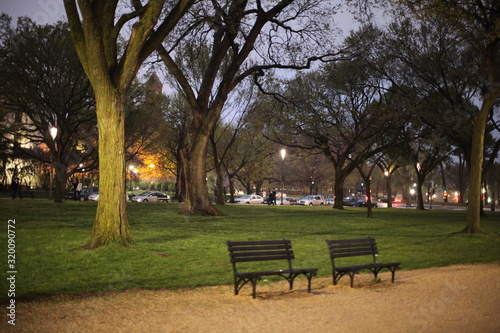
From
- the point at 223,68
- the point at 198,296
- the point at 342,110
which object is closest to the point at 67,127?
the point at 223,68

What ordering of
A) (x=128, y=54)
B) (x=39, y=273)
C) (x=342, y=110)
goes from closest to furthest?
1. (x=39, y=273)
2. (x=128, y=54)
3. (x=342, y=110)

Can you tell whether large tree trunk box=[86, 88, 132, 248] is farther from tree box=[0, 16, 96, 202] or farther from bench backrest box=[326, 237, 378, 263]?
tree box=[0, 16, 96, 202]

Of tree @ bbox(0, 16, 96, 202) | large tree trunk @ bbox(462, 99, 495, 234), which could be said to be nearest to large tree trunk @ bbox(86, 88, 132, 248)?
large tree trunk @ bbox(462, 99, 495, 234)

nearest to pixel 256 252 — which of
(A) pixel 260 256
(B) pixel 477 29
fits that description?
(A) pixel 260 256

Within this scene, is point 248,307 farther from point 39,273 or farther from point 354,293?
point 39,273

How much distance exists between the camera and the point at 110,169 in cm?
1298

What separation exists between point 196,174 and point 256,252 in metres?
17.6

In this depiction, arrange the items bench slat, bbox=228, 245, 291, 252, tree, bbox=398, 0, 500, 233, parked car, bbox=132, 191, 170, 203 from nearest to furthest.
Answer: bench slat, bbox=228, 245, 291, 252 → tree, bbox=398, 0, 500, 233 → parked car, bbox=132, 191, 170, 203

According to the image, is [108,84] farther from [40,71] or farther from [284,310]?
[40,71]

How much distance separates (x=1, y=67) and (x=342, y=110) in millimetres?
24361

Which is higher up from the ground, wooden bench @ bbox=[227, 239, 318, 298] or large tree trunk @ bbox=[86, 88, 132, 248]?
large tree trunk @ bbox=[86, 88, 132, 248]

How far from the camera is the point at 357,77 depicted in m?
35.4

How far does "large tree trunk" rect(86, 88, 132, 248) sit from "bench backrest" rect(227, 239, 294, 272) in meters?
5.00

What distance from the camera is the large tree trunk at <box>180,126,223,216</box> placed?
2619 centimetres
